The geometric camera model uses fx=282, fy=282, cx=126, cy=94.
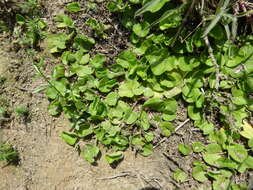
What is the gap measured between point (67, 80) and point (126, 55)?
0.48 meters

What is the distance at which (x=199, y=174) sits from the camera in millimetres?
2020

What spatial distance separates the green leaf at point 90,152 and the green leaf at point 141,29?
86 centimetres

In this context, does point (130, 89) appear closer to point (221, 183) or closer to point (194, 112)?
point (194, 112)

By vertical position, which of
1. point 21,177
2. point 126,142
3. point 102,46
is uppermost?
point 102,46

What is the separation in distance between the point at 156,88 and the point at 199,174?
69 centimetres

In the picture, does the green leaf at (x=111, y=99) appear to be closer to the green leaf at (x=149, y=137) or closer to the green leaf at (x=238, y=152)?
the green leaf at (x=149, y=137)

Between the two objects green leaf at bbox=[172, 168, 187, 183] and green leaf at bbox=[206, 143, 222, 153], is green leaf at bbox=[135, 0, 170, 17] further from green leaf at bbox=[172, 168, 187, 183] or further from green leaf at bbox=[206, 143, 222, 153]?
green leaf at bbox=[172, 168, 187, 183]

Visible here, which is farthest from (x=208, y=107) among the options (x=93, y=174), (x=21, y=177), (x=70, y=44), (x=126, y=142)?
(x=21, y=177)

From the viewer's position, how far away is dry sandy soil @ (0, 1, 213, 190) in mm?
2068

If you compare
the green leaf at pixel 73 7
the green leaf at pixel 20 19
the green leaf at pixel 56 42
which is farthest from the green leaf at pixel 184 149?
the green leaf at pixel 20 19

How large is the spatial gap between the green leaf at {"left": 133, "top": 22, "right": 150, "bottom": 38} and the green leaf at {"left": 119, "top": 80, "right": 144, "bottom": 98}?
0.33 metres

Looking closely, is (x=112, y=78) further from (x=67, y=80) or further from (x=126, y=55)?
(x=67, y=80)

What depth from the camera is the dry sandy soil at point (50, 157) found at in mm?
2068

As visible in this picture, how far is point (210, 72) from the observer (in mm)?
1922
